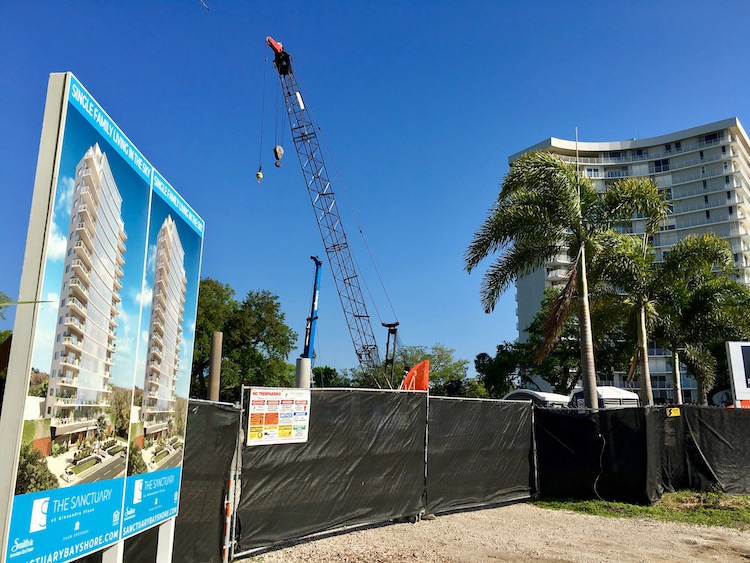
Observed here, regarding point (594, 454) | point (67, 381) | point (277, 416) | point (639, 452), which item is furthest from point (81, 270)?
point (639, 452)

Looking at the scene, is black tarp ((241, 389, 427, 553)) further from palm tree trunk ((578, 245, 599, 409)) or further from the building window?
the building window

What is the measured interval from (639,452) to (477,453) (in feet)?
11.6

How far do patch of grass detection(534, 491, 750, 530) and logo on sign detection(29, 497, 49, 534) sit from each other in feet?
34.7

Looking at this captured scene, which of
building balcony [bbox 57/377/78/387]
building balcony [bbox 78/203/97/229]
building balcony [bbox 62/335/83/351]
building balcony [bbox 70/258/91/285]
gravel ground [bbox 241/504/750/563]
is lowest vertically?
gravel ground [bbox 241/504/750/563]

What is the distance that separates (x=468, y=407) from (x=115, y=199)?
29.5 feet

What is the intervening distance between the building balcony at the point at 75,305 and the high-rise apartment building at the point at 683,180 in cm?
8276

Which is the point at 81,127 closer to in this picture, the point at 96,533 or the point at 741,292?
the point at 96,533

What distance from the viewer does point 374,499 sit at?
9141 millimetres

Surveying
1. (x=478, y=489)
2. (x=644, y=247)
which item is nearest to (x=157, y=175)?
(x=478, y=489)

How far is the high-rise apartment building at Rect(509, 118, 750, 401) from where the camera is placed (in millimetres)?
85188

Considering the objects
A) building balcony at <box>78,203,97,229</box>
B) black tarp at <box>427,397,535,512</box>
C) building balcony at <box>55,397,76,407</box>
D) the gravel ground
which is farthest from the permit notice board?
building balcony at <box>78,203,97,229</box>

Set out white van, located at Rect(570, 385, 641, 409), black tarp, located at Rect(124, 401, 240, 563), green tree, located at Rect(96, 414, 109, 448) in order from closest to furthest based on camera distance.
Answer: green tree, located at Rect(96, 414, 109, 448)
black tarp, located at Rect(124, 401, 240, 563)
white van, located at Rect(570, 385, 641, 409)

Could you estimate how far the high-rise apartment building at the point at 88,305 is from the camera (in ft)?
8.47

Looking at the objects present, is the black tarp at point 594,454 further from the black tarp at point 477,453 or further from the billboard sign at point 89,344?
the billboard sign at point 89,344
